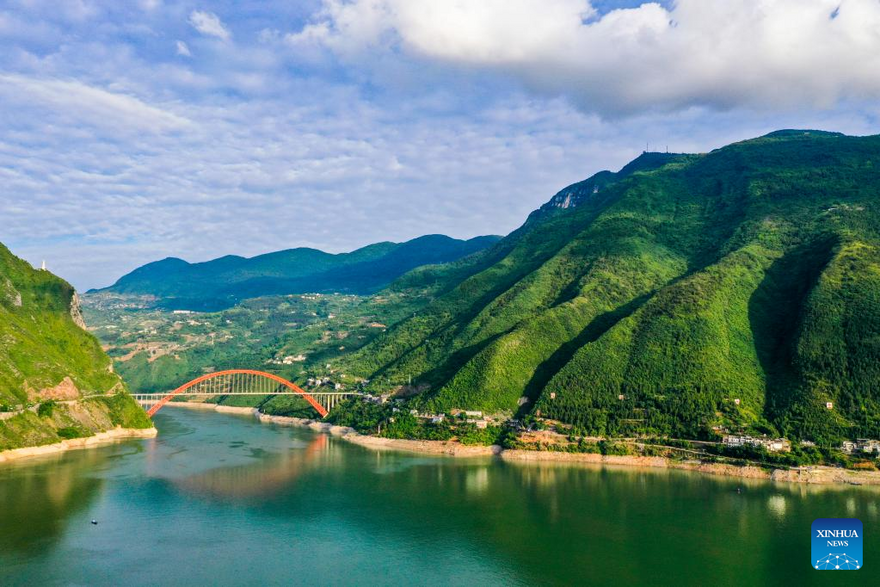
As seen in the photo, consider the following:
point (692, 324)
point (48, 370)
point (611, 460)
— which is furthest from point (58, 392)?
point (692, 324)

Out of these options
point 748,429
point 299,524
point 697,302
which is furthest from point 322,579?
point 697,302

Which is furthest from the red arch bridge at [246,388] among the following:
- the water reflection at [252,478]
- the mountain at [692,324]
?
the water reflection at [252,478]

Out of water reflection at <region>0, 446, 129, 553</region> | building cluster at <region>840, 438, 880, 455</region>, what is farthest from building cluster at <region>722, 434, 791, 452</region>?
water reflection at <region>0, 446, 129, 553</region>

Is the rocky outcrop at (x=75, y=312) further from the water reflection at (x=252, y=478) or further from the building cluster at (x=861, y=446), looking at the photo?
the building cluster at (x=861, y=446)

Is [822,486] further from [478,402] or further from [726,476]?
[478,402]

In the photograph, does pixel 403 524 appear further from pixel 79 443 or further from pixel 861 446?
pixel 79 443

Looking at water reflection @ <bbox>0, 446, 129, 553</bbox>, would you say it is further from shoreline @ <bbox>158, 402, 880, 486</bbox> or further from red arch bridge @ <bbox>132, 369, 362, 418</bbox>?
red arch bridge @ <bbox>132, 369, 362, 418</bbox>
